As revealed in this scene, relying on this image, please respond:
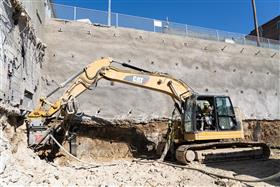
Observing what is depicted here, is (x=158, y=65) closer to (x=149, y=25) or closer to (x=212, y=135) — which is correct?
(x=149, y=25)

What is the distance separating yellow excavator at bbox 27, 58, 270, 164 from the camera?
1005 cm

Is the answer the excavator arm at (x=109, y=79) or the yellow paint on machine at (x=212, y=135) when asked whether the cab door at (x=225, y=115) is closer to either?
the yellow paint on machine at (x=212, y=135)

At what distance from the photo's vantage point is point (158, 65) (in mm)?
16594

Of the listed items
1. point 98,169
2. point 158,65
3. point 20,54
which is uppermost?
point 158,65

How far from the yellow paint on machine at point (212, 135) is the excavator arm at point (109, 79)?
4.03 ft

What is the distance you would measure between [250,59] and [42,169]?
1562cm

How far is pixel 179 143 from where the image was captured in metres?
10.9

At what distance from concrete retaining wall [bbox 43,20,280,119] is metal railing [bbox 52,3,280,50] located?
33.8 inches

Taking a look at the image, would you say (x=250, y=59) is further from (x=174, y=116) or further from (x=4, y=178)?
(x=4, y=178)

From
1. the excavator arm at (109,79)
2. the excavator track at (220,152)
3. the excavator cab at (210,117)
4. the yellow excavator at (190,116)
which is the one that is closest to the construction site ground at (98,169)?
the excavator track at (220,152)

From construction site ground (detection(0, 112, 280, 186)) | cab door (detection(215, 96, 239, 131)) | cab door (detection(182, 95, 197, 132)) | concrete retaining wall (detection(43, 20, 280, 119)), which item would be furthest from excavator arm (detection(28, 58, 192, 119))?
concrete retaining wall (detection(43, 20, 280, 119))

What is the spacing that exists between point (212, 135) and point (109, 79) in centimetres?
359

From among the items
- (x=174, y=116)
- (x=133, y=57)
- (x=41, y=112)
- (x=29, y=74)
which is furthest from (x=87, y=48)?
(x=41, y=112)

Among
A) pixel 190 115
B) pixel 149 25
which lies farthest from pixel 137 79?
Result: pixel 149 25
